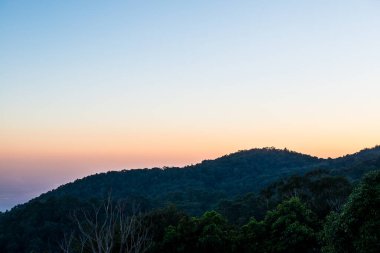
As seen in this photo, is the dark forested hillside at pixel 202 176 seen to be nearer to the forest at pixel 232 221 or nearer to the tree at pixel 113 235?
the forest at pixel 232 221

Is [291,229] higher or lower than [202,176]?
higher

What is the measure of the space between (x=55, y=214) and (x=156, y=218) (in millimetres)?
36562

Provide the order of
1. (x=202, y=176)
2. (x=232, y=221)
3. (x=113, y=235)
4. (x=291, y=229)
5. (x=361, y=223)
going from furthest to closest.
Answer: (x=202, y=176), (x=232, y=221), (x=291, y=229), (x=113, y=235), (x=361, y=223)

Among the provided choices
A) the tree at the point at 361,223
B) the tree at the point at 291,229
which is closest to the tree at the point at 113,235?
the tree at the point at 361,223

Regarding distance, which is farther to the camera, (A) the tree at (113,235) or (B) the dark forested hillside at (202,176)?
(B) the dark forested hillside at (202,176)

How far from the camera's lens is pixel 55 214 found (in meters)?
56.9

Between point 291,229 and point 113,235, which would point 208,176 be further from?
point 113,235

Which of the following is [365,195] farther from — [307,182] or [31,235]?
[31,235]

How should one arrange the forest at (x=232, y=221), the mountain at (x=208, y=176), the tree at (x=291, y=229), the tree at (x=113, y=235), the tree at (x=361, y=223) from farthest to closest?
the mountain at (x=208, y=176)
the tree at (x=291, y=229)
the forest at (x=232, y=221)
the tree at (x=361, y=223)
the tree at (x=113, y=235)

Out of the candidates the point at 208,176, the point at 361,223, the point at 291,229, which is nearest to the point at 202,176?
the point at 208,176

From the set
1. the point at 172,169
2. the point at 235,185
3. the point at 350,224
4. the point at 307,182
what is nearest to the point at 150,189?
the point at 172,169

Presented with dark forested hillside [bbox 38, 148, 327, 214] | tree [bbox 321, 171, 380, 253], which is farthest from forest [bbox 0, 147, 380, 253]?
dark forested hillside [bbox 38, 148, 327, 214]

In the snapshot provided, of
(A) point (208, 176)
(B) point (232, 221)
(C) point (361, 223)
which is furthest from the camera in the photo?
(A) point (208, 176)

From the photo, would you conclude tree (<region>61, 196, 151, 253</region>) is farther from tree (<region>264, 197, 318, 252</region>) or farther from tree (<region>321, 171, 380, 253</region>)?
tree (<region>264, 197, 318, 252</region>)
